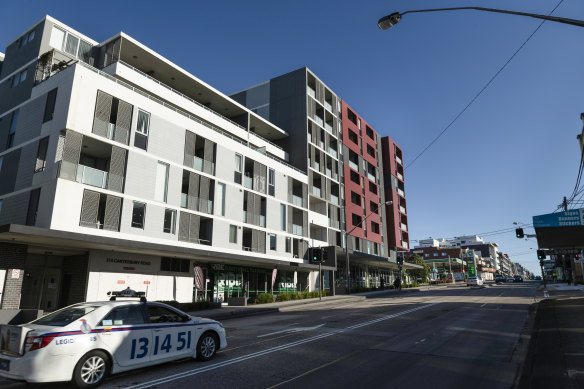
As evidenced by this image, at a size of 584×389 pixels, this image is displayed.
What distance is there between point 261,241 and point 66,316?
1058 inches

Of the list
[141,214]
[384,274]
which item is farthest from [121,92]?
[384,274]

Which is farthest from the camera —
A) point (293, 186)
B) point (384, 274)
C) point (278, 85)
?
point (384, 274)

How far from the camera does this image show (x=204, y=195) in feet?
93.5

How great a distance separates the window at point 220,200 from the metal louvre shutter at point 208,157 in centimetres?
144

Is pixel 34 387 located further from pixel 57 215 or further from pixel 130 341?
pixel 57 215

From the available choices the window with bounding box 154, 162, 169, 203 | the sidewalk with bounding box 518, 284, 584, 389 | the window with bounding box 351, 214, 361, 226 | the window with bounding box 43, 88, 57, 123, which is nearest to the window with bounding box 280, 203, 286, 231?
the window with bounding box 154, 162, 169, 203

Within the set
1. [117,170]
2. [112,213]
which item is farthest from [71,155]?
[112,213]

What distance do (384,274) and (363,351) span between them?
181ft

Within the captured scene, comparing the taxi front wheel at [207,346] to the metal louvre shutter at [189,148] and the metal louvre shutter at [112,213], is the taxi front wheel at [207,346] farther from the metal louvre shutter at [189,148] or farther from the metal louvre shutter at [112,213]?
the metal louvre shutter at [189,148]


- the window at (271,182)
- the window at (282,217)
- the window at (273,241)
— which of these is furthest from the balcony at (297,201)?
the window at (273,241)

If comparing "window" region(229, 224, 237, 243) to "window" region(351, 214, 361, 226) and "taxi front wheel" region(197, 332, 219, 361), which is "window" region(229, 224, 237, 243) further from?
"window" region(351, 214, 361, 226)

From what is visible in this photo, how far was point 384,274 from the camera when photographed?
61.9 meters

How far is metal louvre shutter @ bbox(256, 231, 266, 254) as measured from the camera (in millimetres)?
33469

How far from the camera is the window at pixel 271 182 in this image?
3634 cm
